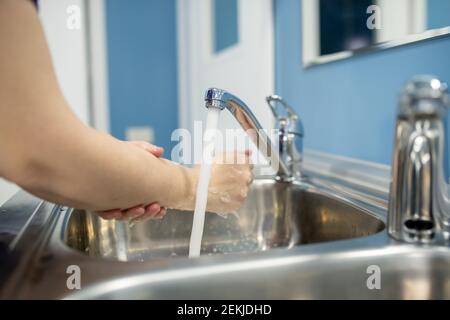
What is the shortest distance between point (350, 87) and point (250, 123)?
291 mm

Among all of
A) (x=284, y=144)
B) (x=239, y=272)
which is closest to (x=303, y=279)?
(x=239, y=272)

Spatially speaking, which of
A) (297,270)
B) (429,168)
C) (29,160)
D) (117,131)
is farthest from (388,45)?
(117,131)

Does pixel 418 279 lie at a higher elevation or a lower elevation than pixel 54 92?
lower

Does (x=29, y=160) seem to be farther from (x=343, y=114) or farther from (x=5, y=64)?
(x=343, y=114)

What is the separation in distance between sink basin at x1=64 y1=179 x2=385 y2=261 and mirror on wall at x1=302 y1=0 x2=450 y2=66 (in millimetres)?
270

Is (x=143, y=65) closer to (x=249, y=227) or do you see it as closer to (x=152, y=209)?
(x=249, y=227)

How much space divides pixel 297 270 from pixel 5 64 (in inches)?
10.9

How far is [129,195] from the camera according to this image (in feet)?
1.44

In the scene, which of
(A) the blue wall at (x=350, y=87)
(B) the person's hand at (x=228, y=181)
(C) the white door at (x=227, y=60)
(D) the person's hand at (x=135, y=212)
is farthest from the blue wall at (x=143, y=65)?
(D) the person's hand at (x=135, y=212)

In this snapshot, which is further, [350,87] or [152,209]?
[350,87]

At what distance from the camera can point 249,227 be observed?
761 mm

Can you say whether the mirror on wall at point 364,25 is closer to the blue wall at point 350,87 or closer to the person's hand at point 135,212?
the blue wall at point 350,87

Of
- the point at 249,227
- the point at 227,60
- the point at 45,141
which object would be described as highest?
the point at 227,60

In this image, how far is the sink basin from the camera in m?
0.62
